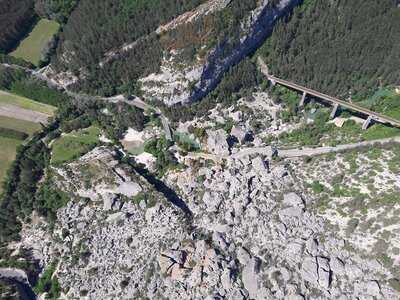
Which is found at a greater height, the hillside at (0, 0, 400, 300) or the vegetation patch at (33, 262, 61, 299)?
the hillside at (0, 0, 400, 300)

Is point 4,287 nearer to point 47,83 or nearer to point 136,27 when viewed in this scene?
point 47,83

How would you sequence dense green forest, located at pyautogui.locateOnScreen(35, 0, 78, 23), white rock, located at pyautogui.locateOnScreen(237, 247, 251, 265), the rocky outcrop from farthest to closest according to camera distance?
dense green forest, located at pyautogui.locateOnScreen(35, 0, 78, 23) < the rocky outcrop < white rock, located at pyautogui.locateOnScreen(237, 247, 251, 265)

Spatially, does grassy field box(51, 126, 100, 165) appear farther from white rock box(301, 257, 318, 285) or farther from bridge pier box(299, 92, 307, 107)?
white rock box(301, 257, 318, 285)

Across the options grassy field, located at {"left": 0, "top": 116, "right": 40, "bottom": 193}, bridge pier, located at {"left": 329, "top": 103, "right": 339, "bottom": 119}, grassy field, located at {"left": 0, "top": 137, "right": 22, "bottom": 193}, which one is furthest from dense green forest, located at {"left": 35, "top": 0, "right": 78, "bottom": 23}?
bridge pier, located at {"left": 329, "top": 103, "right": 339, "bottom": 119}

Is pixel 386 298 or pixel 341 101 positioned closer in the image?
pixel 386 298

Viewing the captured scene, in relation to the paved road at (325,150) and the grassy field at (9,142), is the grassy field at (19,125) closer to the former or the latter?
the grassy field at (9,142)

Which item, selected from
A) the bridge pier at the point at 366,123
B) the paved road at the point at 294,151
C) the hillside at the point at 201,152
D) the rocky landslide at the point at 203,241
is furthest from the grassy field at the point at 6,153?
the bridge pier at the point at 366,123

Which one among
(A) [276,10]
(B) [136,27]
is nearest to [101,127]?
(B) [136,27]
